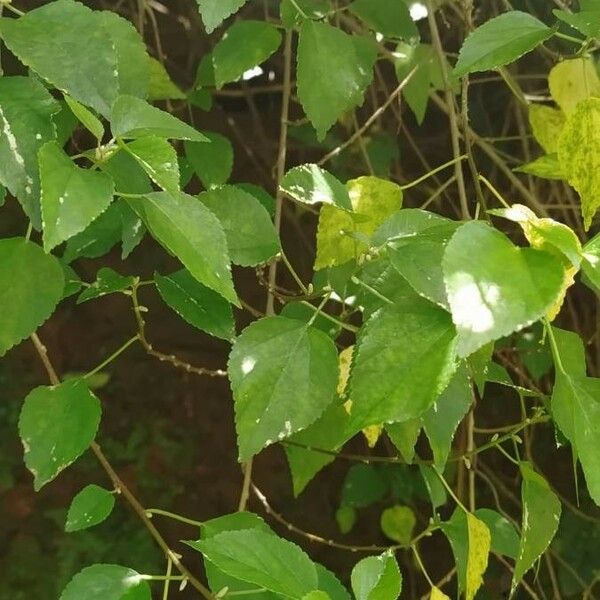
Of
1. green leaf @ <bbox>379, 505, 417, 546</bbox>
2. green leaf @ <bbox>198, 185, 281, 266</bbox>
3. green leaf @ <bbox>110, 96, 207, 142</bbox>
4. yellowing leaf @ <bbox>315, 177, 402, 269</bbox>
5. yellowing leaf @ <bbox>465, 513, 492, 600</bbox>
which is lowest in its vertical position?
green leaf @ <bbox>379, 505, 417, 546</bbox>

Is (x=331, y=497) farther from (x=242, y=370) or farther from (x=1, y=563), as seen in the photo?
(x=242, y=370)

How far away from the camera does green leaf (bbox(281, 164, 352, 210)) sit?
1.85 ft

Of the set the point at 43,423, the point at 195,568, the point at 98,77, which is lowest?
the point at 195,568

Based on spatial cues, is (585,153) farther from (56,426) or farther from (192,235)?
(56,426)

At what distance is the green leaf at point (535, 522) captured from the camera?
615mm

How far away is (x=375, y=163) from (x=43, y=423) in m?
0.82

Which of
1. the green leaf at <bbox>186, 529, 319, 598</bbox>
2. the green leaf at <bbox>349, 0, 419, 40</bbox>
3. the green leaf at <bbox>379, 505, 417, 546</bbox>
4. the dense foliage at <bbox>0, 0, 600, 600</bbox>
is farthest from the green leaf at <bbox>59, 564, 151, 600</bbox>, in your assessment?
the green leaf at <bbox>379, 505, 417, 546</bbox>

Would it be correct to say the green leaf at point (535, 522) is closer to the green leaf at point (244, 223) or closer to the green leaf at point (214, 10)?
the green leaf at point (244, 223)

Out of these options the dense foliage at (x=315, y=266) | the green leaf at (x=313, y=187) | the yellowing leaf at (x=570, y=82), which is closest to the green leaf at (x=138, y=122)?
the dense foliage at (x=315, y=266)

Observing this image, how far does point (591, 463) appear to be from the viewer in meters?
0.43

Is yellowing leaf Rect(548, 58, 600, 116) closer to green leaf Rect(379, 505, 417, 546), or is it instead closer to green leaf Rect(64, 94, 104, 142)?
green leaf Rect(64, 94, 104, 142)

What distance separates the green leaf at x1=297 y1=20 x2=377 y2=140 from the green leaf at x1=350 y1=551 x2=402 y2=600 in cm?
34

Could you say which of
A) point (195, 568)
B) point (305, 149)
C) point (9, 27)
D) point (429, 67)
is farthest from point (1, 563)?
point (9, 27)

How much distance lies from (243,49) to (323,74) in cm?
15
